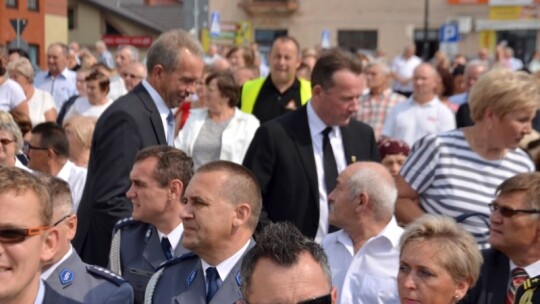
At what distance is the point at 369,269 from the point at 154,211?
1.11m

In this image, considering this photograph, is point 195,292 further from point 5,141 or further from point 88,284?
point 5,141

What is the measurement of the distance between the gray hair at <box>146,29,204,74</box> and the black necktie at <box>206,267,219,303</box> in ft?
6.05

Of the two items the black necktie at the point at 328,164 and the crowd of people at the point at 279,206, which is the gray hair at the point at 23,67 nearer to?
the crowd of people at the point at 279,206

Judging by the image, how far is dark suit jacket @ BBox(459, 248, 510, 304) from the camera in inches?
191

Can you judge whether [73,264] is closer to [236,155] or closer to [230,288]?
[230,288]

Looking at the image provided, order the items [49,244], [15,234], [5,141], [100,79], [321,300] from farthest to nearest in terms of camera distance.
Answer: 1. [100,79]
2. [5,141]
3. [49,244]
4. [15,234]
5. [321,300]

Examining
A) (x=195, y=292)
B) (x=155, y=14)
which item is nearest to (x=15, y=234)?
(x=195, y=292)

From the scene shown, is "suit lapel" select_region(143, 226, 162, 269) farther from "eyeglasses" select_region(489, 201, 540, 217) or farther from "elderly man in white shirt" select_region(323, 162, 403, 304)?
"eyeglasses" select_region(489, 201, 540, 217)

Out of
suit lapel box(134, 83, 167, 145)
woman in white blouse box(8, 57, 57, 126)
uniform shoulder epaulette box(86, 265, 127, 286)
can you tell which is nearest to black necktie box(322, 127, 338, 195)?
suit lapel box(134, 83, 167, 145)

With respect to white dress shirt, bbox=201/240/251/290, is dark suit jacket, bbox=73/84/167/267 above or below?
above

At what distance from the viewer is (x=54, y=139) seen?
7.06 m

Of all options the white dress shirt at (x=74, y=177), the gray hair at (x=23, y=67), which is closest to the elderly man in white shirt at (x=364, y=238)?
the white dress shirt at (x=74, y=177)

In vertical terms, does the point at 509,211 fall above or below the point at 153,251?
above

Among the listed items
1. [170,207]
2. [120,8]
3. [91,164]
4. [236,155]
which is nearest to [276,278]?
[170,207]
